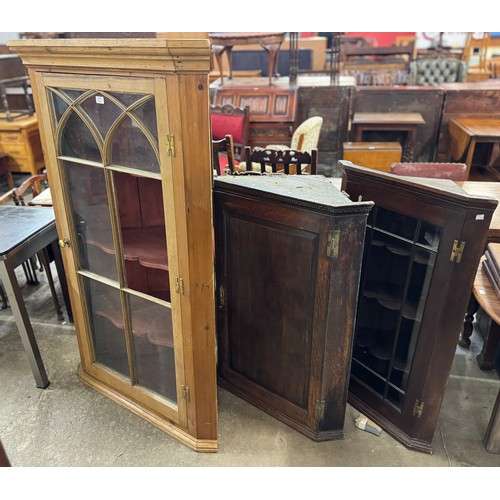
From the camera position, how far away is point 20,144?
16.9 feet

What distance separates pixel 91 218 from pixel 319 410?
1.31m

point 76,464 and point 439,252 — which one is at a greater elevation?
point 439,252

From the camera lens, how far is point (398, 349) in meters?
2.03

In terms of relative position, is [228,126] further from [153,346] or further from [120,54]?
[120,54]

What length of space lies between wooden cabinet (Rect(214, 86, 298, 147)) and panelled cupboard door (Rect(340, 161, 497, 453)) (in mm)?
3075

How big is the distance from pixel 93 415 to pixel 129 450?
31 cm

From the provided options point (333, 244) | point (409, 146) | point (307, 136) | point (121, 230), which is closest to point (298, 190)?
point (333, 244)

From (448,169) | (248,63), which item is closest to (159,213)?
(448,169)

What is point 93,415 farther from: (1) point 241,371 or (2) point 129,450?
(1) point 241,371

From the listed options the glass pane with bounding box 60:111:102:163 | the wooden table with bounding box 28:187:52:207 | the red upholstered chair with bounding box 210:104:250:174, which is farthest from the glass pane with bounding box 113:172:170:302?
the red upholstered chair with bounding box 210:104:250:174

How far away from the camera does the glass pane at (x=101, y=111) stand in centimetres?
163

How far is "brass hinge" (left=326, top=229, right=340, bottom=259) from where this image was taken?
5.51 feet

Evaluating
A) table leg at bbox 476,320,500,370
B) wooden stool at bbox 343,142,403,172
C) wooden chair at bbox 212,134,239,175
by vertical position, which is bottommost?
table leg at bbox 476,320,500,370

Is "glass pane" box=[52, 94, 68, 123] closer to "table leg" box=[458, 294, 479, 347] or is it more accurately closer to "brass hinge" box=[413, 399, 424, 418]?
"brass hinge" box=[413, 399, 424, 418]
